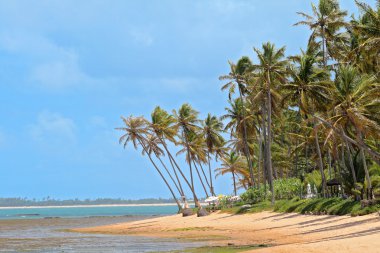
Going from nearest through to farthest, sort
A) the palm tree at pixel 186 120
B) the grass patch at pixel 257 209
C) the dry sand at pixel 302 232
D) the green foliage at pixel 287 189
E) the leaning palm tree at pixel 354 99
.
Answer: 1. the dry sand at pixel 302 232
2. the leaning palm tree at pixel 354 99
3. the grass patch at pixel 257 209
4. the green foliage at pixel 287 189
5. the palm tree at pixel 186 120

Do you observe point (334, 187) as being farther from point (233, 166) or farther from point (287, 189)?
point (233, 166)

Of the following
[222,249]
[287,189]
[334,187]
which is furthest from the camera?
[287,189]

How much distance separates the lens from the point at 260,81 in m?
51.9

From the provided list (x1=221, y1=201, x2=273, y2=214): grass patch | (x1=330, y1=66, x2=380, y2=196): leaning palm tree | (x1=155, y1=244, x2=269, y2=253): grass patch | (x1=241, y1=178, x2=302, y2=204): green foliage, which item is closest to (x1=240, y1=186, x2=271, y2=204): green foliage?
(x1=241, y1=178, x2=302, y2=204): green foliage

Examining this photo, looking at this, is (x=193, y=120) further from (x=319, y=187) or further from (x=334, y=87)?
(x=334, y=87)

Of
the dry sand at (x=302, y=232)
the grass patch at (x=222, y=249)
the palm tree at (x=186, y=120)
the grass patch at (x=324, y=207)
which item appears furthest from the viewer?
the palm tree at (x=186, y=120)

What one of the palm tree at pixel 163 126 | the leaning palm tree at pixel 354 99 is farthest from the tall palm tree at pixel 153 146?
the leaning palm tree at pixel 354 99

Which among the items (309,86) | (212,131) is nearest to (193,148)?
(212,131)

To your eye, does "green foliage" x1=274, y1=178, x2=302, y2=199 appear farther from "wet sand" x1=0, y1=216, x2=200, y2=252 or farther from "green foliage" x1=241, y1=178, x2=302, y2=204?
"wet sand" x1=0, y1=216, x2=200, y2=252

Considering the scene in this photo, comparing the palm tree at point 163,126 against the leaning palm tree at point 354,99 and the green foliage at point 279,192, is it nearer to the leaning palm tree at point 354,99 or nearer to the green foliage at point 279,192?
the green foliage at point 279,192

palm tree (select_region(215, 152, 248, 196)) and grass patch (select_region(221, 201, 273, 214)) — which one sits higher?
palm tree (select_region(215, 152, 248, 196))

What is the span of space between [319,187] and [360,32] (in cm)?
2171

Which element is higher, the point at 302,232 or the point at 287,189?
the point at 287,189

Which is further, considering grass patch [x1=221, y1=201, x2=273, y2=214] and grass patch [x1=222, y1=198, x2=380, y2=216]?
grass patch [x1=221, y1=201, x2=273, y2=214]
